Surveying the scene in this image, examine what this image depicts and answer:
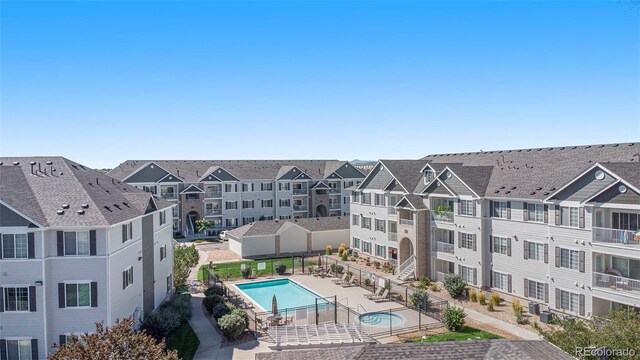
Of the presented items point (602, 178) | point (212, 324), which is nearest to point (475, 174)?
point (602, 178)

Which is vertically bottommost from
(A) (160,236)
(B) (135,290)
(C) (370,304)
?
(C) (370,304)

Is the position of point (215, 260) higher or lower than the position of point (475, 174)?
lower

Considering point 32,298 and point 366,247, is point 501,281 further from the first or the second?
point 32,298

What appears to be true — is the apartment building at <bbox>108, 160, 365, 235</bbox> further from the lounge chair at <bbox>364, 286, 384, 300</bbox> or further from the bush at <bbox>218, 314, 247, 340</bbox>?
the bush at <bbox>218, 314, 247, 340</bbox>

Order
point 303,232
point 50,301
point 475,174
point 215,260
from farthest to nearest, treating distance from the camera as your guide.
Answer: point 303,232, point 215,260, point 475,174, point 50,301

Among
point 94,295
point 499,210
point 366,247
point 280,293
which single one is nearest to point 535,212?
point 499,210

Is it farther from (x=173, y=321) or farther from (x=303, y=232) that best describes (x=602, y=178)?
(x=303, y=232)

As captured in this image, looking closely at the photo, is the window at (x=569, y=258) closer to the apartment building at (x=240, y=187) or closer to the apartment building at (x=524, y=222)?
the apartment building at (x=524, y=222)

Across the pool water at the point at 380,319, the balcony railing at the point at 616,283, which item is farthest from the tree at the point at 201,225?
the balcony railing at the point at 616,283
